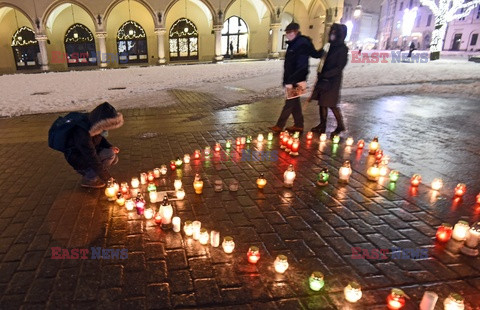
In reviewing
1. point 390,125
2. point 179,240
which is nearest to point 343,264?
point 179,240

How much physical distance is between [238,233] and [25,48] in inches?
1227

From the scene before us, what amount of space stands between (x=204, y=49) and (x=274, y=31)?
678cm

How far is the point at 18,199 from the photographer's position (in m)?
4.31

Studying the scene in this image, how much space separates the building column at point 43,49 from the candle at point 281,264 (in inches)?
1110

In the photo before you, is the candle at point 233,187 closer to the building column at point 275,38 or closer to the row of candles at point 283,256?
the row of candles at point 283,256

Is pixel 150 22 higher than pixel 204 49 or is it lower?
higher

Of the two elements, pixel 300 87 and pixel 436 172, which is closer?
pixel 436 172

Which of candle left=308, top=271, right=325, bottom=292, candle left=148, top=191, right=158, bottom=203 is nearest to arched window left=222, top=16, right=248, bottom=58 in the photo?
candle left=148, top=191, right=158, bottom=203

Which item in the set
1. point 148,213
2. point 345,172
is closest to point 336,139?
point 345,172

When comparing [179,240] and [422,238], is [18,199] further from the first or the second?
[422,238]

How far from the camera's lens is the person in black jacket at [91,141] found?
4125 millimetres

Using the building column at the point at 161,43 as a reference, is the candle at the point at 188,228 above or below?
below

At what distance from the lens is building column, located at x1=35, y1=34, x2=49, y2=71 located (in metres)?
24.7

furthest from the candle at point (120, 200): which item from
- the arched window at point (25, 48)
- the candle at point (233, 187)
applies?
the arched window at point (25, 48)
